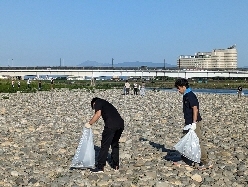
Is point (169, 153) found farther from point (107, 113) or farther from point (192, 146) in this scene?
point (107, 113)

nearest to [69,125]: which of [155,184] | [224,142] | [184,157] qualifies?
[224,142]

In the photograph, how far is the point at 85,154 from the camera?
1012 cm

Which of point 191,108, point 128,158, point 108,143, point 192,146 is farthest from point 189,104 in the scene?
point 128,158

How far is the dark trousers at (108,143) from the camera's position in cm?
962

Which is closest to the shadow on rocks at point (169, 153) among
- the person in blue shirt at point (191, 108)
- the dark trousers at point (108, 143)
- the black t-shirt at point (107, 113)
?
the person in blue shirt at point (191, 108)

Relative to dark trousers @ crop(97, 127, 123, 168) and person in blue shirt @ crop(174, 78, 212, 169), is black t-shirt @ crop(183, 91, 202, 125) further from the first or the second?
dark trousers @ crop(97, 127, 123, 168)

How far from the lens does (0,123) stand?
1930 cm

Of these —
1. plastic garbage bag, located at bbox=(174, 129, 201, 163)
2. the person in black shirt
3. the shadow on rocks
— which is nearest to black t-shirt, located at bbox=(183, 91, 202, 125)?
plastic garbage bag, located at bbox=(174, 129, 201, 163)

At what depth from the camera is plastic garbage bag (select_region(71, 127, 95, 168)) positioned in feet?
33.0

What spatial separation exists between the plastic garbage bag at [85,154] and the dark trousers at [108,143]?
0.97 ft

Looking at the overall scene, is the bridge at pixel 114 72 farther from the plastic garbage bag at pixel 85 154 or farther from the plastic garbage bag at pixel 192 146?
the plastic garbage bag at pixel 85 154

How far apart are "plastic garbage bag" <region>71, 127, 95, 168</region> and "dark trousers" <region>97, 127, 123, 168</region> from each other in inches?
11.6

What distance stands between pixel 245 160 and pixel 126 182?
389cm

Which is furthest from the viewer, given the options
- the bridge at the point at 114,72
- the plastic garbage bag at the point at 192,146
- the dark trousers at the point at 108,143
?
the bridge at the point at 114,72
